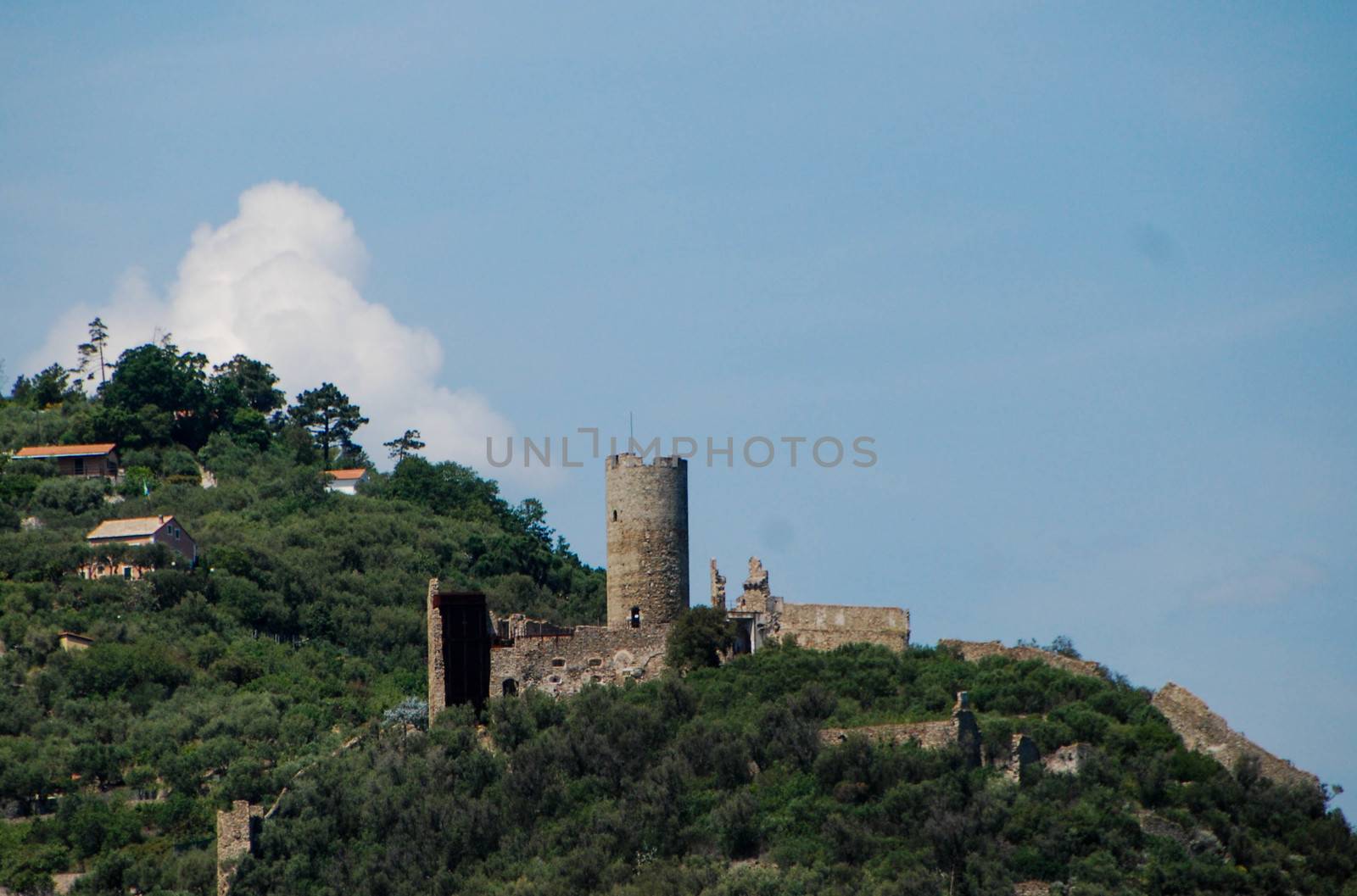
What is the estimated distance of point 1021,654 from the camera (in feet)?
143

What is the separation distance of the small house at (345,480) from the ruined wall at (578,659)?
1437 inches

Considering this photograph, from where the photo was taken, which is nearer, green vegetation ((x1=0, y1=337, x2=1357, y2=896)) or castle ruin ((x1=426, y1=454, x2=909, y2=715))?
green vegetation ((x1=0, y1=337, x2=1357, y2=896))

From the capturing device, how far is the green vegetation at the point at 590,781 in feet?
119

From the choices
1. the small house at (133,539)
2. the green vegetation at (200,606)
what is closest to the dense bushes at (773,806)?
the green vegetation at (200,606)

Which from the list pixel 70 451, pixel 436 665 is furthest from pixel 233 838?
pixel 70 451

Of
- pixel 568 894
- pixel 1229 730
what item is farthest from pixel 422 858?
pixel 1229 730

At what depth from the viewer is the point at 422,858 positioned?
38.3 metres

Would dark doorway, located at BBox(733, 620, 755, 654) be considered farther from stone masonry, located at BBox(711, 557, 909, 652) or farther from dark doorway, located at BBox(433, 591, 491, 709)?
dark doorway, located at BBox(433, 591, 491, 709)

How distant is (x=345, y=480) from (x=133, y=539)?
44.9 ft

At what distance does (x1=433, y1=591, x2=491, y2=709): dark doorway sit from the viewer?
143 ft

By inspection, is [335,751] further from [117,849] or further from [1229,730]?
[1229,730]

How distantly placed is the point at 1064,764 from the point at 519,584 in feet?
98.9

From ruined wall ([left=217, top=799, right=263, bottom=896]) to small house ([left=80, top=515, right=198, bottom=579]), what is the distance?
25.9 meters

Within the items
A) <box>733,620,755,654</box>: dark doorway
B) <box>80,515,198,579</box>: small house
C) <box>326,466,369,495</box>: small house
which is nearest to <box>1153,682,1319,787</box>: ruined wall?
<box>733,620,755,654</box>: dark doorway
